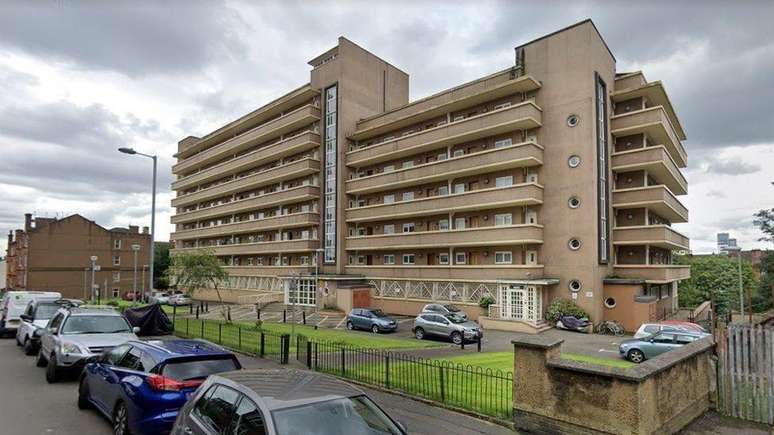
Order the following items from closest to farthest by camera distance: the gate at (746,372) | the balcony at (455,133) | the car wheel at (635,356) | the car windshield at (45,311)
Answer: the gate at (746,372), the car windshield at (45,311), the car wheel at (635,356), the balcony at (455,133)

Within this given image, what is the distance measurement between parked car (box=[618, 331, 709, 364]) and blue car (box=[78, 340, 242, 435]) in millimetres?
17165

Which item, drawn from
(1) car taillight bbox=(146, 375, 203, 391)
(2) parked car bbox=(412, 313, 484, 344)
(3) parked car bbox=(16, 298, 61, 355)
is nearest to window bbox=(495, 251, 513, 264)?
(2) parked car bbox=(412, 313, 484, 344)

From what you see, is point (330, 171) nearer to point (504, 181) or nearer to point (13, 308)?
point (504, 181)

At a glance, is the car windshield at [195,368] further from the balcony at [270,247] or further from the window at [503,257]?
the balcony at [270,247]

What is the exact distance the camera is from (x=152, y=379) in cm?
682

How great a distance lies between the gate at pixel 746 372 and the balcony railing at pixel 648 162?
2343cm

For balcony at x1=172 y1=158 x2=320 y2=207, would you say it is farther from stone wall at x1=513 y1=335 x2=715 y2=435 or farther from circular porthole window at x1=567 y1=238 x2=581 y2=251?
stone wall at x1=513 y1=335 x2=715 y2=435

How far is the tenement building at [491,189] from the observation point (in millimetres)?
29031

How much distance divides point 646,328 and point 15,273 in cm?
8716

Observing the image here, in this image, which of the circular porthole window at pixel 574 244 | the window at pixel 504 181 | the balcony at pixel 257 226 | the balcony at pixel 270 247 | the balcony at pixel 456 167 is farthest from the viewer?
the balcony at pixel 257 226

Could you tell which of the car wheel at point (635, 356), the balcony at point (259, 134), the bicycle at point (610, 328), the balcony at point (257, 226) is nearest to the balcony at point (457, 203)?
the balcony at point (257, 226)

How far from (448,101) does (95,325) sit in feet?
93.6

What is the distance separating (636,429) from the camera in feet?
20.6

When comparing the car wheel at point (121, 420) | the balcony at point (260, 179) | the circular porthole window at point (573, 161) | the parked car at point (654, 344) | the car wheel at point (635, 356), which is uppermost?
the balcony at point (260, 179)
